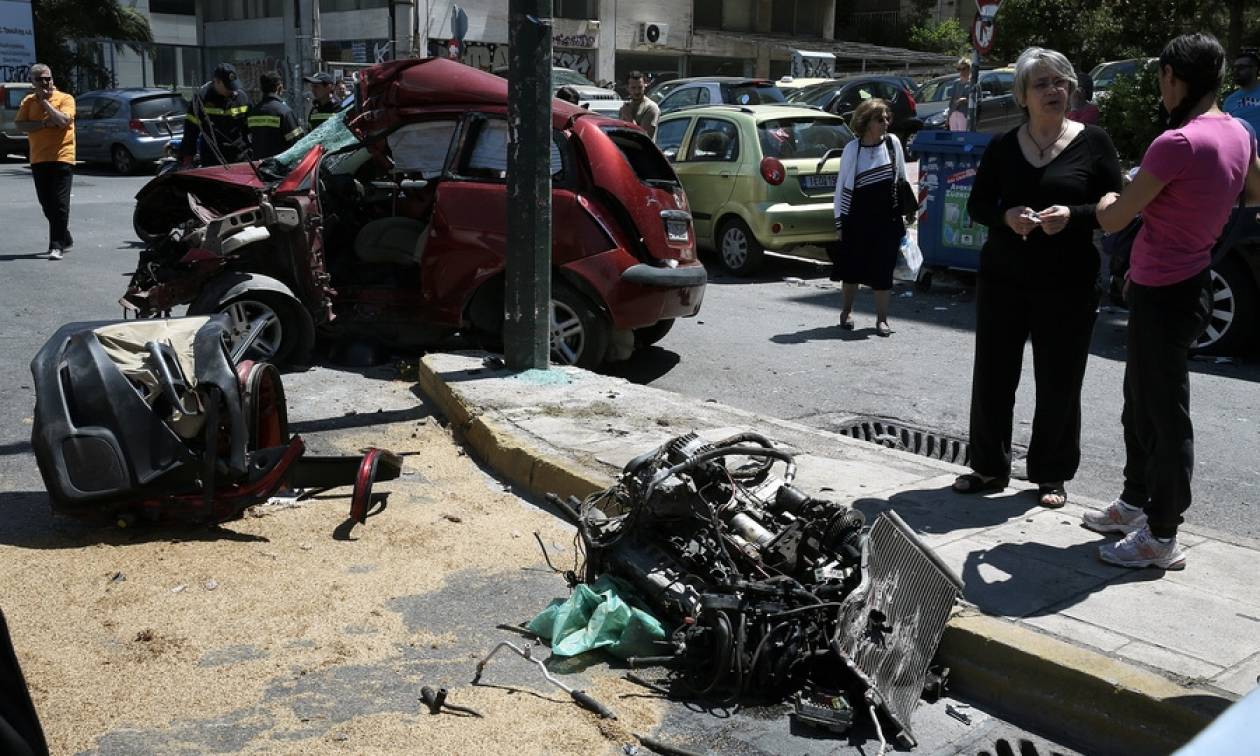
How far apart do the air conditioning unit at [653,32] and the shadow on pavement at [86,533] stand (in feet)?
140

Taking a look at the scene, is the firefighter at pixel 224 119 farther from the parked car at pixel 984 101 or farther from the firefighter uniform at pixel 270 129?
the parked car at pixel 984 101

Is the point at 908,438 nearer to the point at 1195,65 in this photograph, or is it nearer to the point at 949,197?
the point at 1195,65

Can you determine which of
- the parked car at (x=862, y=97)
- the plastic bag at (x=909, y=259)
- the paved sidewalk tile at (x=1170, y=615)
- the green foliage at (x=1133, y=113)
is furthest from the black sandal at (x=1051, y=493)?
the parked car at (x=862, y=97)

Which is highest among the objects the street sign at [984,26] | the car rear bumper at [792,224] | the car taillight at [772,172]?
the street sign at [984,26]

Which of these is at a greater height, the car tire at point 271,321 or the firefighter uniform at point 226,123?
the firefighter uniform at point 226,123

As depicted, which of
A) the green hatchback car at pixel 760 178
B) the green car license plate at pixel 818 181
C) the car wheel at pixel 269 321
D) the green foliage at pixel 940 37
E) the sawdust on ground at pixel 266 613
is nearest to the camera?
the sawdust on ground at pixel 266 613

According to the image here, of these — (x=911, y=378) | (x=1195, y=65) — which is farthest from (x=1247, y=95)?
(x=1195, y=65)

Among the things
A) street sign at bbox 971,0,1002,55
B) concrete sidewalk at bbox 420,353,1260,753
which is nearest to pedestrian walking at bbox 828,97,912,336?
concrete sidewalk at bbox 420,353,1260,753

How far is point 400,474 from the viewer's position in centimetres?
626

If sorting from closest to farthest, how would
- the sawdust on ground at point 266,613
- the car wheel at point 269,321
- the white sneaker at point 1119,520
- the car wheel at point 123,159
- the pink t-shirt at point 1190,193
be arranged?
1. the sawdust on ground at point 266,613
2. the pink t-shirt at point 1190,193
3. the white sneaker at point 1119,520
4. the car wheel at point 269,321
5. the car wheel at point 123,159

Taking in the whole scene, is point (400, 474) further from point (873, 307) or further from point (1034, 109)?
point (873, 307)

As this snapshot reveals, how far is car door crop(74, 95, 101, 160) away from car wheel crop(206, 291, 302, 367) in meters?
20.0

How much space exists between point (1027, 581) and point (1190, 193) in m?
1.55

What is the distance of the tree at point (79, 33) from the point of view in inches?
1538
